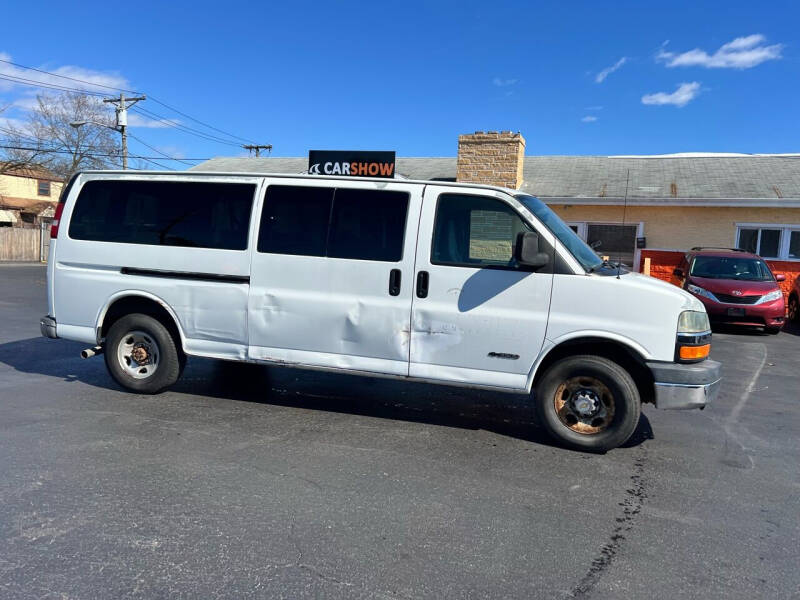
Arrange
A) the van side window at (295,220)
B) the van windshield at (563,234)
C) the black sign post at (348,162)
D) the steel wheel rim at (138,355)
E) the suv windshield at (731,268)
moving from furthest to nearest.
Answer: the suv windshield at (731,268)
the black sign post at (348,162)
the steel wheel rim at (138,355)
the van side window at (295,220)
the van windshield at (563,234)

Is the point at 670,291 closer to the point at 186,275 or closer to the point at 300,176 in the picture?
the point at 300,176

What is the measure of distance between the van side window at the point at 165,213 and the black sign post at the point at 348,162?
5307mm

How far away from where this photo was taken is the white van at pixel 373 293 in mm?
4691

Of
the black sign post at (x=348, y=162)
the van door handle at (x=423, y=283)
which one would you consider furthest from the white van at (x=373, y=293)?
the black sign post at (x=348, y=162)

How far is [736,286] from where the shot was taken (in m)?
11.9

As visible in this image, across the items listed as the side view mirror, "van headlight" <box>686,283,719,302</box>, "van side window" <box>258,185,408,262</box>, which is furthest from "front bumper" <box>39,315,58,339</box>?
"van headlight" <box>686,283,719,302</box>

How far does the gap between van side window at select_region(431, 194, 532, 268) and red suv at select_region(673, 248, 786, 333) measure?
27.9 feet

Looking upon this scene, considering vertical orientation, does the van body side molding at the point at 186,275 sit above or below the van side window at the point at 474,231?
below

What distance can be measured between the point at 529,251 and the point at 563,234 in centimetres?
59

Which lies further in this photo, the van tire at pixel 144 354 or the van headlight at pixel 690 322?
the van tire at pixel 144 354

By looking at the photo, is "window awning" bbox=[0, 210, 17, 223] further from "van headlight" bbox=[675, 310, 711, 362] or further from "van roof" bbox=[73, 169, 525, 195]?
"van headlight" bbox=[675, 310, 711, 362]

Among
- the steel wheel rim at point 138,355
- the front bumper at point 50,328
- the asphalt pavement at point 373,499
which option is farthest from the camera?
the front bumper at point 50,328

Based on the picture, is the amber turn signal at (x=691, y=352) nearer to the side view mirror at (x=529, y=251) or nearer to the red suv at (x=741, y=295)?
the side view mirror at (x=529, y=251)

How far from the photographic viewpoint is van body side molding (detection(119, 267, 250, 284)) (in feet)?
18.1
